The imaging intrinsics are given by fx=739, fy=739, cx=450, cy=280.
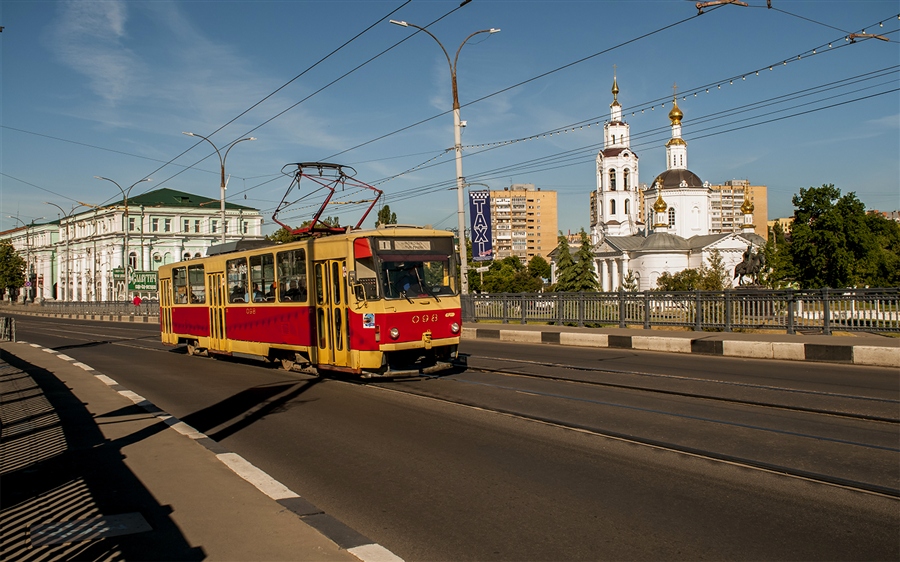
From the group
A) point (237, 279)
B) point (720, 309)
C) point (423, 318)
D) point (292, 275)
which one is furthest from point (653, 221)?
point (423, 318)

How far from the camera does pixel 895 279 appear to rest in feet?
297

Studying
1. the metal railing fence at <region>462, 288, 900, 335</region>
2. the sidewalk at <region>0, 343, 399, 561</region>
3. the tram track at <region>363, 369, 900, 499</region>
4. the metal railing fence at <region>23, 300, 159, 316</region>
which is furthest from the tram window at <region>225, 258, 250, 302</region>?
the metal railing fence at <region>23, 300, 159, 316</region>

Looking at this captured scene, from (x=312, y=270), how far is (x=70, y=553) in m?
10.2

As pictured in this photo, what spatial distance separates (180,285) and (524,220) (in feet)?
550

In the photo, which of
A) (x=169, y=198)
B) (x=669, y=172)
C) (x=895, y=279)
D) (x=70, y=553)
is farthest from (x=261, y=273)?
(x=669, y=172)

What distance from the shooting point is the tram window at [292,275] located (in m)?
15.2

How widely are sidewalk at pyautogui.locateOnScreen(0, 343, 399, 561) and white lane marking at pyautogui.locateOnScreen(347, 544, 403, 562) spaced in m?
0.01

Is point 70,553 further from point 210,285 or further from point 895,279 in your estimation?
point 895,279

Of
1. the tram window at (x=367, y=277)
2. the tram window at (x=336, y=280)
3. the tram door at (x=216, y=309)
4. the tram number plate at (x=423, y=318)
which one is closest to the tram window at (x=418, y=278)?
the tram window at (x=367, y=277)

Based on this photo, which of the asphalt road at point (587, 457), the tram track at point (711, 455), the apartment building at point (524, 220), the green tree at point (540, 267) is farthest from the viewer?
the apartment building at point (524, 220)

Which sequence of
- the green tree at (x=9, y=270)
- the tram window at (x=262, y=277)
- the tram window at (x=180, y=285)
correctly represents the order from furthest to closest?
the green tree at (x=9, y=270)
the tram window at (x=180, y=285)
the tram window at (x=262, y=277)

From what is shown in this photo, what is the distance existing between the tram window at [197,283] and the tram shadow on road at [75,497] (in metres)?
10.6

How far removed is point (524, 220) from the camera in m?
188

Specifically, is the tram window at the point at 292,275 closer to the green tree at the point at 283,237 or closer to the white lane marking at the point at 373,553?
the green tree at the point at 283,237
